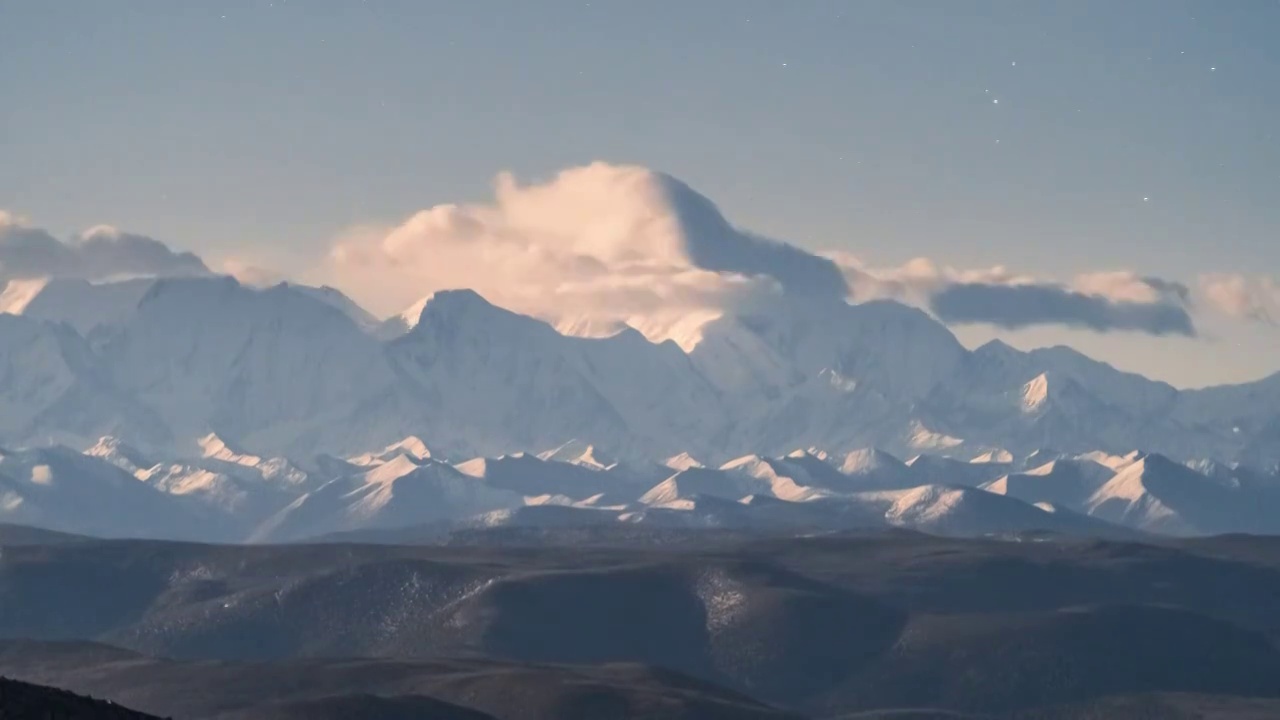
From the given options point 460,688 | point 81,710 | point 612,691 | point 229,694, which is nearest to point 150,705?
point 229,694

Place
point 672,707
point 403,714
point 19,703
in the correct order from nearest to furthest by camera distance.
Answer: point 19,703 → point 403,714 → point 672,707

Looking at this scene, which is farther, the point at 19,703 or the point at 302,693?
the point at 302,693

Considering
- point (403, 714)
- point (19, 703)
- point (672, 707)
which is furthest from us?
point (672, 707)

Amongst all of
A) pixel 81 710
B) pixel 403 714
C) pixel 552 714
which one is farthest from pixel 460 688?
pixel 81 710

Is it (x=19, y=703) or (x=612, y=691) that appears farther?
(x=612, y=691)

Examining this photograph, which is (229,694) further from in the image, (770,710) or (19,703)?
Answer: (19,703)

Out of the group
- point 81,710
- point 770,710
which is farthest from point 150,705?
point 81,710

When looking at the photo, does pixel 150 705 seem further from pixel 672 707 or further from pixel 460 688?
pixel 672 707
